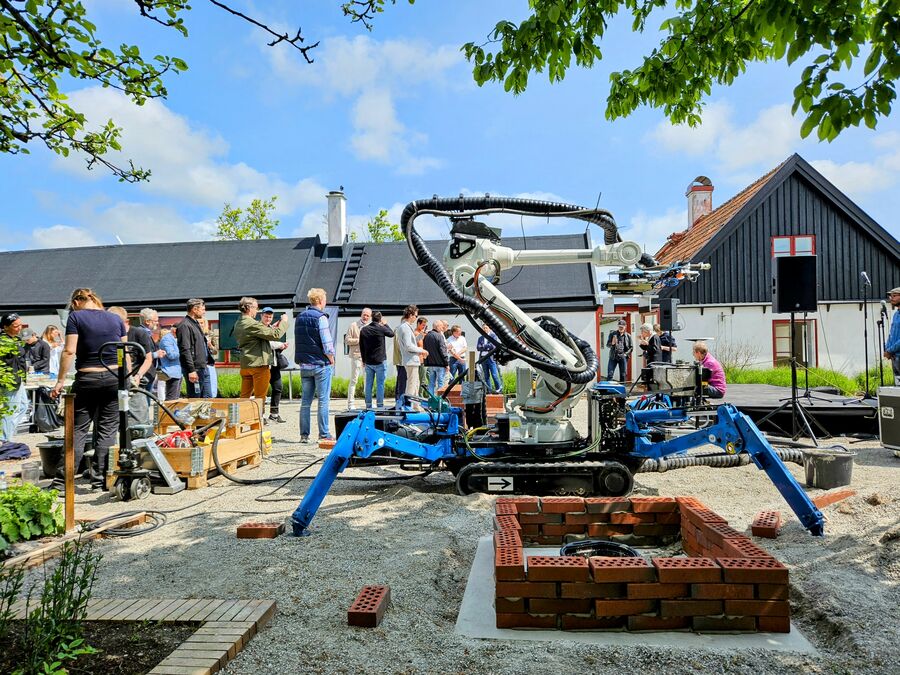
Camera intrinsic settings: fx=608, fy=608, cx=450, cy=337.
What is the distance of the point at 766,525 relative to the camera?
4551 millimetres

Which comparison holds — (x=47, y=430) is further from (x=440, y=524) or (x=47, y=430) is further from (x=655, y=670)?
(x=655, y=670)

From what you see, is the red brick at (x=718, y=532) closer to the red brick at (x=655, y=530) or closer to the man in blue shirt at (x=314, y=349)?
the red brick at (x=655, y=530)

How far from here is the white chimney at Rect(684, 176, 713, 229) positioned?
2758cm

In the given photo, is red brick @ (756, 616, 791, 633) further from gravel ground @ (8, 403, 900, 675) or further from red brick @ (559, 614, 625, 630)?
red brick @ (559, 614, 625, 630)

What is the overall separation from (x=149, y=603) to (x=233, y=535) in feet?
5.04

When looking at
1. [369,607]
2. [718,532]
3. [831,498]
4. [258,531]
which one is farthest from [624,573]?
[831,498]

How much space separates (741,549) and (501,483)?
2.63 m

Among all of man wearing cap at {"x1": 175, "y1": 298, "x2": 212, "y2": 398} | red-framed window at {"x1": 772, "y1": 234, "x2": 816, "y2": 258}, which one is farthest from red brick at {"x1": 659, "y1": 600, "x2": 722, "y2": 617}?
red-framed window at {"x1": 772, "y1": 234, "x2": 816, "y2": 258}

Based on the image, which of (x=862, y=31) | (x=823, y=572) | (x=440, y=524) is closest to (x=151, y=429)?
(x=440, y=524)

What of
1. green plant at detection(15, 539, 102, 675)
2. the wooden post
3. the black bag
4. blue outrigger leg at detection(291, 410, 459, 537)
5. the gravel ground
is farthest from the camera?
the black bag

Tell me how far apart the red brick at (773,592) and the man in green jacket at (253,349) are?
7055 millimetres

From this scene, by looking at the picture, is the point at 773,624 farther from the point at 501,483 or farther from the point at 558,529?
the point at 501,483

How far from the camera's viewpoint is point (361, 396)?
16719 millimetres

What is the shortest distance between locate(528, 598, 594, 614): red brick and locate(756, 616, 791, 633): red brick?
825 mm
